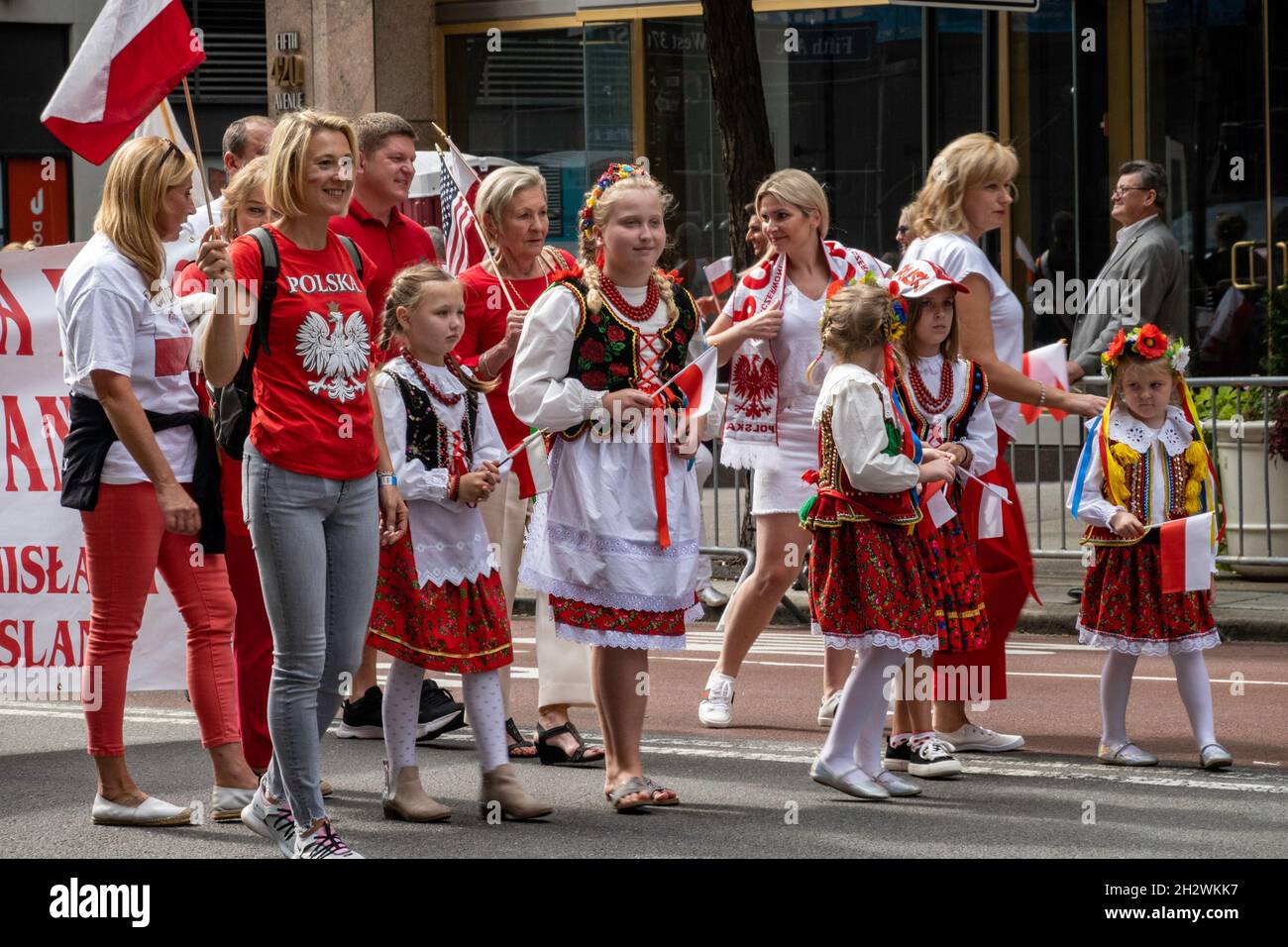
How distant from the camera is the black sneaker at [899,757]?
6.97 metres

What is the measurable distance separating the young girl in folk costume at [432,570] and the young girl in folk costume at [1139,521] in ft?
6.79

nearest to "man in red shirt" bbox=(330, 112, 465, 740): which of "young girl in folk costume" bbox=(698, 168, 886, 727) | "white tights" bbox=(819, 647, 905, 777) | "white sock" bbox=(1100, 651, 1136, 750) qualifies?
"young girl in folk costume" bbox=(698, 168, 886, 727)

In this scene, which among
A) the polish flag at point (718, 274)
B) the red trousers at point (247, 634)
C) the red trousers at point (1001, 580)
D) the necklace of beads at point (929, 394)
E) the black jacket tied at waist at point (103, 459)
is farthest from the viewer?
the polish flag at point (718, 274)

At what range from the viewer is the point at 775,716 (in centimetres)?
826

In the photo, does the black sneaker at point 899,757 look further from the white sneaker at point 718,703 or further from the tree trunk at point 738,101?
the tree trunk at point 738,101

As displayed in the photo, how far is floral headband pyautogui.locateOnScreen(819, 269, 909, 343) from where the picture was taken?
6.42 m

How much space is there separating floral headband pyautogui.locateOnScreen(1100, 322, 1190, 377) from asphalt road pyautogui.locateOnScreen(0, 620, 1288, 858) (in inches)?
53.0

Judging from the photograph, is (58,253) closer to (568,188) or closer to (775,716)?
(775,716)

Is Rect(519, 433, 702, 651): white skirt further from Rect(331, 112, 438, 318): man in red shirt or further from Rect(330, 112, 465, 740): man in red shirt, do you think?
Rect(331, 112, 438, 318): man in red shirt

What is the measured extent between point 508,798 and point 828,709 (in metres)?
1.88

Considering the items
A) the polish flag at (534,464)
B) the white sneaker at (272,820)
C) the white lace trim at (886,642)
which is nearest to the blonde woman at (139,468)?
the white sneaker at (272,820)

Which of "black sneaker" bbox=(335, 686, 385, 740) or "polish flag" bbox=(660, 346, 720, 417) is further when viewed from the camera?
"black sneaker" bbox=(335, 686, 385, 740)

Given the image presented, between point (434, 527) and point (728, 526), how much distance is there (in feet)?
24.0

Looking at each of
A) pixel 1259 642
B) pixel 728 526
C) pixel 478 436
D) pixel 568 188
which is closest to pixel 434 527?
pixel 478 436
